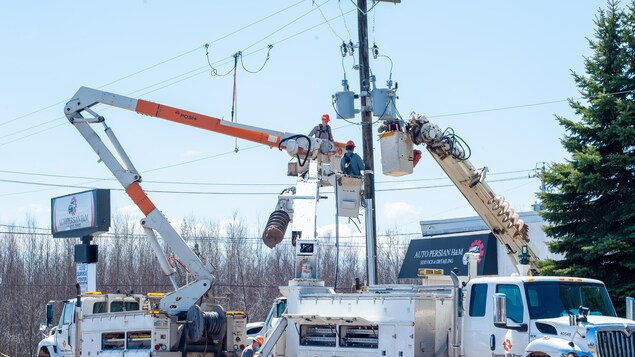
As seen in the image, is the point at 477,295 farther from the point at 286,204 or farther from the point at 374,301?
the point at 286,204

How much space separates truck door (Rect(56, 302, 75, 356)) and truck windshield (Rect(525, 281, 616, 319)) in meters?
12.1

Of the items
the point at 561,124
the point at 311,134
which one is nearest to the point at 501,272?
the point at 561,124

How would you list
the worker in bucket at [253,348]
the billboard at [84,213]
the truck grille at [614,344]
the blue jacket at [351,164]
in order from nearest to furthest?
1. the truck grille at [614,344]
2. the worker in bucket at [253,348]
3. the blue jacket at [351,164]
4. the billboard at [84,213]

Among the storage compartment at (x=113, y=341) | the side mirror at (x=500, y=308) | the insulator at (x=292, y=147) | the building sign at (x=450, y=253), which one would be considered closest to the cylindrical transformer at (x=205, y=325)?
the storage compartment at (x=113, y=341)

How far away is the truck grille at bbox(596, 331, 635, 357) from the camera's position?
1412cm

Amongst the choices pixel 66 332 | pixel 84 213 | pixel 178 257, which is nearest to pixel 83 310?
pixel 66 332

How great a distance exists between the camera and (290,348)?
57.0ft

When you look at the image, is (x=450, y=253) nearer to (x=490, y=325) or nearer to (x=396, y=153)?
(x=396, y=153)

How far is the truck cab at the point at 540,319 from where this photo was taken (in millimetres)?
14188

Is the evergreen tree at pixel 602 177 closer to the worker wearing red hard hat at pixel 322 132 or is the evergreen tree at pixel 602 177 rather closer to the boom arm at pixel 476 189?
the boom arm at pixel 476 189

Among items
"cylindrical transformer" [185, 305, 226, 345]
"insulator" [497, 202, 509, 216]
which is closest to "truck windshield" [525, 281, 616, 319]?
"insulator" [497, 202, 509, 216]

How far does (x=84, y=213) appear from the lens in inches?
1284

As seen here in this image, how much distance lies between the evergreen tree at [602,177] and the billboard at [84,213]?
52.8 ft

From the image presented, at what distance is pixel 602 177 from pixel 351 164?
6.50 meters
